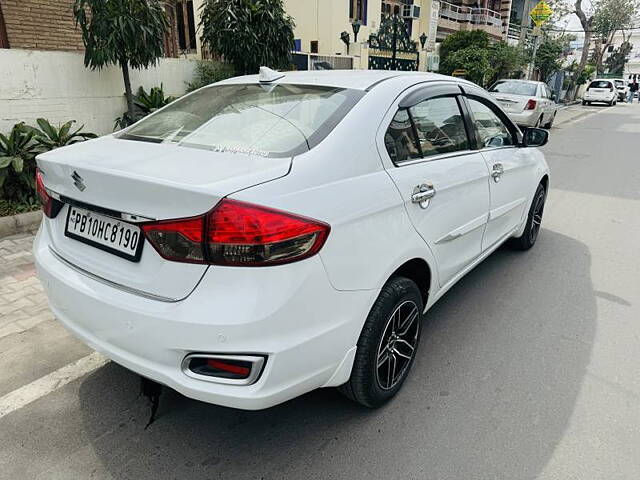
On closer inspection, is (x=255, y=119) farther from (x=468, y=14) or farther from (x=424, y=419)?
(x=468, y=14)

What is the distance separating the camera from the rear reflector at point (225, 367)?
1777 mm

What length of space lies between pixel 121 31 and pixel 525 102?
10.7 meters

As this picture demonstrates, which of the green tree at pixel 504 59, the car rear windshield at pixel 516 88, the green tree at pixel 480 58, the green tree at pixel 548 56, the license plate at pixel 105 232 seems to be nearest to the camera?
the license plate at pixel 105 232

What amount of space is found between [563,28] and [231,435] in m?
42.3

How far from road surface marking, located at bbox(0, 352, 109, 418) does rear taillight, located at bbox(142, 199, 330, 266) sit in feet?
4.78

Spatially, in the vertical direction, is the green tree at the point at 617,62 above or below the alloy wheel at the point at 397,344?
above

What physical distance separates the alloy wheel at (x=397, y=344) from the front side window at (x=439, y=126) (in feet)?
2.94

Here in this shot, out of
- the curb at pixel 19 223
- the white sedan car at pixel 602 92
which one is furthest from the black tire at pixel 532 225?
the white sedan car at pixel 602 92

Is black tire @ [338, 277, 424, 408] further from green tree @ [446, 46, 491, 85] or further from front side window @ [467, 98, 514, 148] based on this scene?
green tree @ [446, 46, 491, 85]

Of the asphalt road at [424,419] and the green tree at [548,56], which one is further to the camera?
the green tree at [548,56]

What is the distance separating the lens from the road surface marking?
8.34 feet

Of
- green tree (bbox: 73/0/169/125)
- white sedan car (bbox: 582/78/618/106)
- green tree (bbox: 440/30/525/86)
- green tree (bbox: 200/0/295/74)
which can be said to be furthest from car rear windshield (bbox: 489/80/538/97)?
white sedan car (bbox: 582/78/618/106)

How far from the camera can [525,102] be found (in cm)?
1301

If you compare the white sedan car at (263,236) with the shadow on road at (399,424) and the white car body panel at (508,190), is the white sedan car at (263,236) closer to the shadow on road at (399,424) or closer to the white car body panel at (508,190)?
the shadow on road at (399,424)
